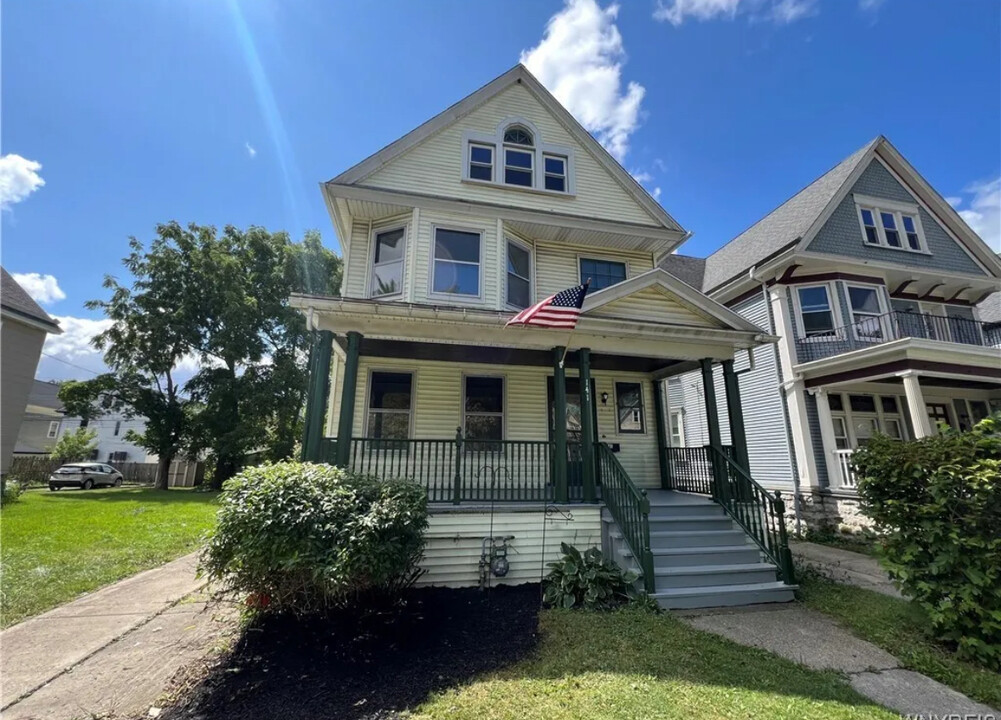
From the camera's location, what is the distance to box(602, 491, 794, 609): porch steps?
571cm

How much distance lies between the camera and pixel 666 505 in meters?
6.99

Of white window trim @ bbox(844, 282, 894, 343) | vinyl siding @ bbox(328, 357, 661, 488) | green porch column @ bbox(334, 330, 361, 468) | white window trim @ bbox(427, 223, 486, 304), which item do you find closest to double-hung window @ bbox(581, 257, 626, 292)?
vinyl siding @ bbox(328, 357, 661, 488)

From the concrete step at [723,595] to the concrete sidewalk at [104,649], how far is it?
5.50 metres

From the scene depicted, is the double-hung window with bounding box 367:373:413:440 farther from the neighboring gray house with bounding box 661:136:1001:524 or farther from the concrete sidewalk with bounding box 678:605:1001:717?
the neighboring gray house with bounding box 661:136:1001:524

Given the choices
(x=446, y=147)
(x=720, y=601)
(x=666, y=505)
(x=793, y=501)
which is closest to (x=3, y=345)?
(x=446, y=147)

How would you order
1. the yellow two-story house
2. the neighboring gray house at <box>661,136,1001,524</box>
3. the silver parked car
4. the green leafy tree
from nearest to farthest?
the yellow two-story house
the neighboring gray house at <box>661,136,1001,524</box>
the silver parked car
the green leafy tree

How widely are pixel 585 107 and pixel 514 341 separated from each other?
8031mm

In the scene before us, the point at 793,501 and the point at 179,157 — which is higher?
the point at 179,157

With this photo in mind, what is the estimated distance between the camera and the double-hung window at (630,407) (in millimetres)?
10039

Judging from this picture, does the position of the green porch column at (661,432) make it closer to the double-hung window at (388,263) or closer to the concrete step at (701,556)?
the concrete step at (701,556)

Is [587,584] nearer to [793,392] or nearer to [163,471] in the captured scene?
[793,392]

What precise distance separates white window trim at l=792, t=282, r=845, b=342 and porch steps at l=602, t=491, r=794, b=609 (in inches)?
315

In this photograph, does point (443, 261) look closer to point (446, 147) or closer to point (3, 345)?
point (446, 147)

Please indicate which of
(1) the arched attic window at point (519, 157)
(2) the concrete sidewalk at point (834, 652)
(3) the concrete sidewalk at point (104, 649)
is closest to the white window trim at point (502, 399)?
(1) the arched attic window at point (519, 157)
